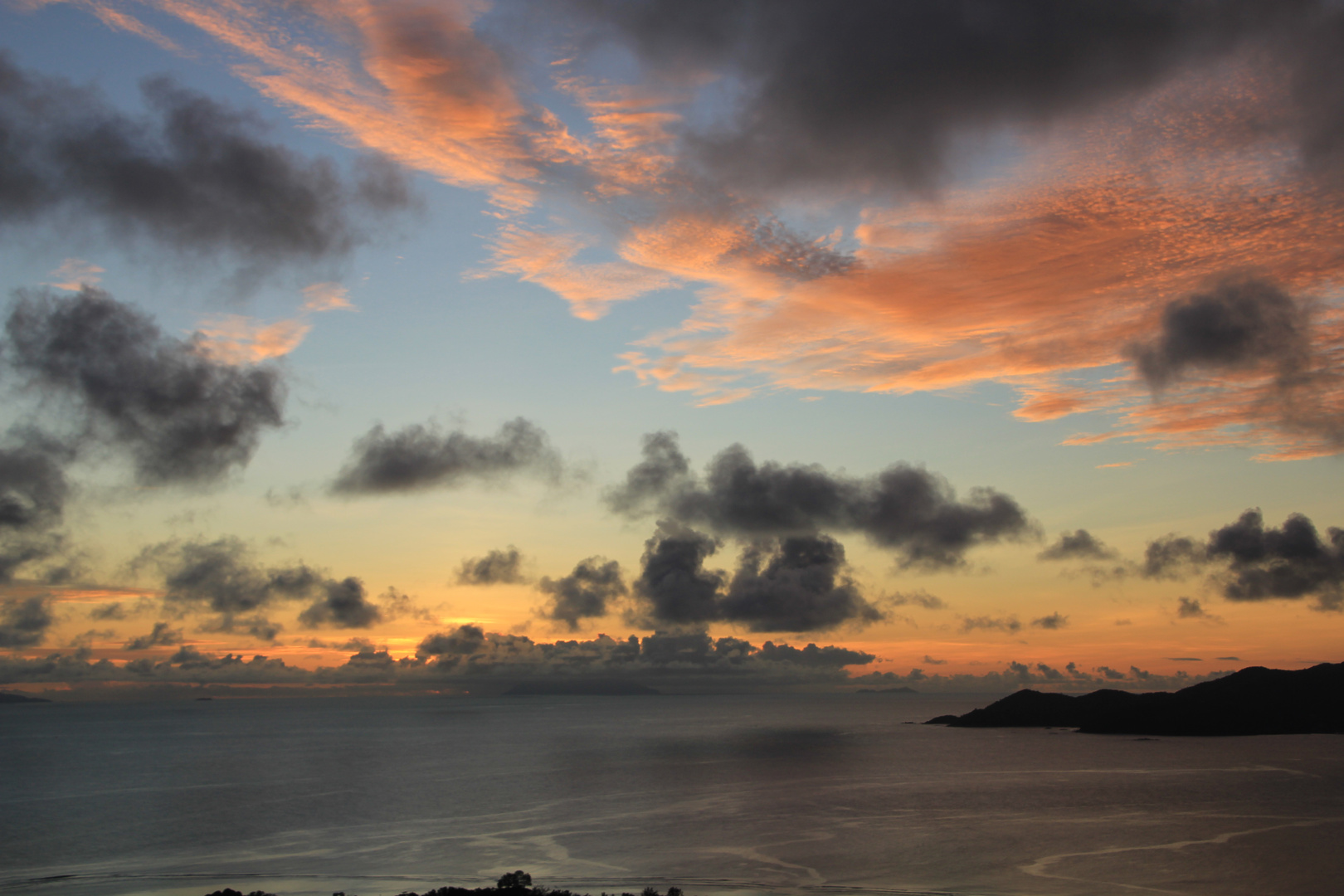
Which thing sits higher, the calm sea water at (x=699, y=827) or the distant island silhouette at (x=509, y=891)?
the distant island silhouette at (x=509, y=891)

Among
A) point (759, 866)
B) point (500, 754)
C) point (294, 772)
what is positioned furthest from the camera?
point (500, 754)

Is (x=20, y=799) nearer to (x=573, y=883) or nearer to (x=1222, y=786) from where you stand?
(x=573, y=883)

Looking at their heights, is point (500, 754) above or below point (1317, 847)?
below

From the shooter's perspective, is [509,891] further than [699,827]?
No

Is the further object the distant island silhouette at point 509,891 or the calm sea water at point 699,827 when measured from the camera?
the calm sea water at point 699,827

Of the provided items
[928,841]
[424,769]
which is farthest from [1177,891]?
[424,769]

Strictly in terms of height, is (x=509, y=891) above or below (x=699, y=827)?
above

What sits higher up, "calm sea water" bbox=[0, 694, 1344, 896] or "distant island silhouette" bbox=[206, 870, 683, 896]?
"distant island silhouette" bbox=[206, 870, 683, 896]

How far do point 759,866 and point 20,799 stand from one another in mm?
120714

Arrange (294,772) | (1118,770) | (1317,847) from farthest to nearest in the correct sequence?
1. (294,772)
2. (1118,770)
3. (1317,847)

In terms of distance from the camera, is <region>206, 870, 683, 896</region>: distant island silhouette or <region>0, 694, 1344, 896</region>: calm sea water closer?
<region>206, 870, 683, 896</region>: distant island silhouette

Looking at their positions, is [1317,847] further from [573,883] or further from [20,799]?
[20,799]

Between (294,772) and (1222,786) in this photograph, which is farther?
(294,772)

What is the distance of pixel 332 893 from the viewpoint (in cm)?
6581
